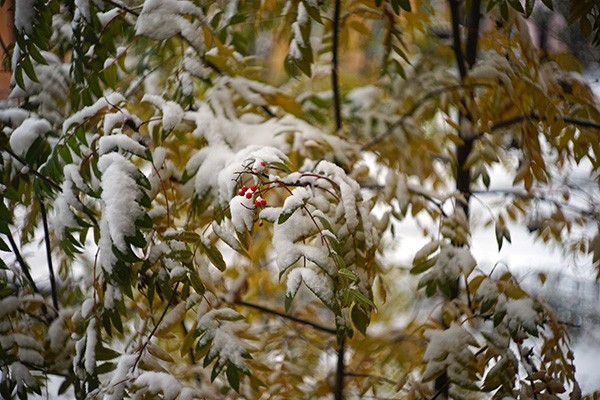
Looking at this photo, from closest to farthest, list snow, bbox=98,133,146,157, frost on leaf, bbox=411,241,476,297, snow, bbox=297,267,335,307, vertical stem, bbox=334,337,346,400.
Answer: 1. snow, bbox=297,267,335,307
2. snow, bbox=98,133,146,157
3. frost on leaf, bbox=411,241,476,297
4. vertical stem, bbox=334,337,346,400

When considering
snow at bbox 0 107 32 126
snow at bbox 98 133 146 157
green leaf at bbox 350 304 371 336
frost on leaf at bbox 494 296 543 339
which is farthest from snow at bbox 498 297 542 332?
snow at bbox 0 107 32 126

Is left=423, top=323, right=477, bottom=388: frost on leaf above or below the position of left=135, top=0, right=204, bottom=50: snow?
below

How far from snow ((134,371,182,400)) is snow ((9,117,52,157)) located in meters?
0.43

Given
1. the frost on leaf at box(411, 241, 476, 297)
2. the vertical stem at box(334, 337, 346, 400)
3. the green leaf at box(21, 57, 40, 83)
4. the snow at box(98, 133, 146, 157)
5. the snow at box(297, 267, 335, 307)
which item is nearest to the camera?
the snow at box(297, 267, 335, 307)

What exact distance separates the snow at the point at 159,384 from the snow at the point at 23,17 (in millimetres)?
550

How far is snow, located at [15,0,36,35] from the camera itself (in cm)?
83

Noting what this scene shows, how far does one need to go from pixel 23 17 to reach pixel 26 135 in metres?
0.19

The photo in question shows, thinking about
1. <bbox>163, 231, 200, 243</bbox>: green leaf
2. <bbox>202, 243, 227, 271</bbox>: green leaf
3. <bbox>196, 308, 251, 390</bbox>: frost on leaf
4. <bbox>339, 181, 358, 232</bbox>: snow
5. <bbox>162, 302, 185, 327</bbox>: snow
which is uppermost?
<bbox>339, 181, 358, 232</bbox>: snow

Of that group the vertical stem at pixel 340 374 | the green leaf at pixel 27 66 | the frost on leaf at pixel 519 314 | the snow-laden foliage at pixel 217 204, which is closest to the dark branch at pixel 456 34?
the snow-laden foliage at pixel 217 204

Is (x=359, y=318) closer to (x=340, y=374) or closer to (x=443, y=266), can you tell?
(x=443, y=266)

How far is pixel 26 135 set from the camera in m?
0.90

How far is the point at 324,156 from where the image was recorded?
1.14 m

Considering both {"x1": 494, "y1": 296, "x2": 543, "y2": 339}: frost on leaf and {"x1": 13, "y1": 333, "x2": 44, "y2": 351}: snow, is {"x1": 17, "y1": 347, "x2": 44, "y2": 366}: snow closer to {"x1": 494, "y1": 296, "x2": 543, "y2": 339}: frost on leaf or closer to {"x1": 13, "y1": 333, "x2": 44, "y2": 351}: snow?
{"x1": 13, "y1": 333, "x2": 44, "y2": 351}: snow

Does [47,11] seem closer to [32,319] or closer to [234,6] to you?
[234,6]
